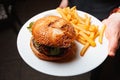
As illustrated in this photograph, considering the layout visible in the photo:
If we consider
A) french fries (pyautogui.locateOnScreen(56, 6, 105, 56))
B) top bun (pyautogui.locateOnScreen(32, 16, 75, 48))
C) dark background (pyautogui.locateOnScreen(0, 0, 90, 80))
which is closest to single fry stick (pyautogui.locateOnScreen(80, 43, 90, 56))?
french fries (pyautogui.locateOnScreen(56, 6, 105, 56))

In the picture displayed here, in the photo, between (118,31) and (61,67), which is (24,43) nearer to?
(61,67)

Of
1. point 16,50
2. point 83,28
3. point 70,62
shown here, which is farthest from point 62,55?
point 16,50

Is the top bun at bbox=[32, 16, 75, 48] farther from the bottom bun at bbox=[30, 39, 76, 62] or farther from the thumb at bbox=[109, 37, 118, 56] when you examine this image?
the thumb at bbox=[109, 37, 118, 56]

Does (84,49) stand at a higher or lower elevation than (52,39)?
lower

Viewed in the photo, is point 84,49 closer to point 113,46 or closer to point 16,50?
point 113,46

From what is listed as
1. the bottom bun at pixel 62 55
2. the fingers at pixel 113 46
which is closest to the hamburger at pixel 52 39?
the bottom bun at pixel 62 55

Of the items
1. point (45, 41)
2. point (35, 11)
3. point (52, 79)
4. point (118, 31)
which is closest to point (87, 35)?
point (118, 31)
